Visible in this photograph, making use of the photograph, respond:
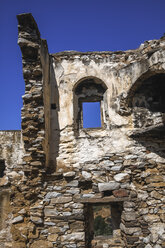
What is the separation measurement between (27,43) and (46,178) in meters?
3.64

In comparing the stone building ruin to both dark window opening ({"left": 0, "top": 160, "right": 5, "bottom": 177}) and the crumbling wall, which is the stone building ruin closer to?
the crumbling wall

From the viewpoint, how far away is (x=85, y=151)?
536 cm

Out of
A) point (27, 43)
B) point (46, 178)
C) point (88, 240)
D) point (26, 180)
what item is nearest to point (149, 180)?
point (88, 240)

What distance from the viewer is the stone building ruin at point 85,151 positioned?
4.68m

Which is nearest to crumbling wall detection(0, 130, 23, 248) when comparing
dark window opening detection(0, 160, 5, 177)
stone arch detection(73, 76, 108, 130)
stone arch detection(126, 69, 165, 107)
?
dark window opening detection(0, 160, 5, 177)

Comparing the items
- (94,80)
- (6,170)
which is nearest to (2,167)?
(6,170)

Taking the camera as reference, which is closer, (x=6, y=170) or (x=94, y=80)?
(x=94, y=80)

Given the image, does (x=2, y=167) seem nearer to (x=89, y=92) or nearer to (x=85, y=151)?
(x=85, y=151)

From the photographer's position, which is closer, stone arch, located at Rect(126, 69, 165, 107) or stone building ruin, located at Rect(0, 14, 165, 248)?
stone building ruin, located at Rect(0, 14, 165, 248)

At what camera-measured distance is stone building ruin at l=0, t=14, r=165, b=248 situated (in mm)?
4684

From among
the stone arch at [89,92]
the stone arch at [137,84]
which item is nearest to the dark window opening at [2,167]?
the stone arch at [89,92]

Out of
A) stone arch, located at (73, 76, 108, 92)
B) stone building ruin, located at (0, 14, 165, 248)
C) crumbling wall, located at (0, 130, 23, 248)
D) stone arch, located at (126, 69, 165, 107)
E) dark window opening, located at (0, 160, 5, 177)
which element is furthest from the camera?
dark window opening, located at (0, 160, 5, 177)

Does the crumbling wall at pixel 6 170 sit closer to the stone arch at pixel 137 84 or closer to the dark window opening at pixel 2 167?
the dark window opening at pixel 2 167

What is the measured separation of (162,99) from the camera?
574cm
